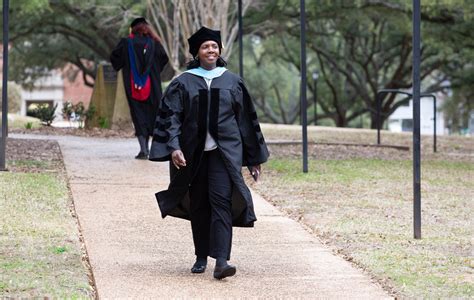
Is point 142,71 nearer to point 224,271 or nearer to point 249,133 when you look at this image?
point 249,133

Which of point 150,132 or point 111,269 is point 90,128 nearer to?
point 150,132

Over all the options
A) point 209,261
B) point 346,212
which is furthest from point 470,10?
point 209,261

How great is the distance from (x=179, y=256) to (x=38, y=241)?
111cm

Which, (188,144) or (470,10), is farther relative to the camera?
(470,10)

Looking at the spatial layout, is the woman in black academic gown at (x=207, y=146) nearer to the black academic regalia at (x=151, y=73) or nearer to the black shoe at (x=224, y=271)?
the black shoe at (x=224, y=271)

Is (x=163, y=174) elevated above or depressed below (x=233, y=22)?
below

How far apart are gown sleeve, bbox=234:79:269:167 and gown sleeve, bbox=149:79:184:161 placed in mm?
439

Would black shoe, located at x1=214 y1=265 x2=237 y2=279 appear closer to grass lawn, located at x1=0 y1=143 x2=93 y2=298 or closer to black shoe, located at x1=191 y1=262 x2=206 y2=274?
black shoe, located at x1=191 y1=262 x2=206 y2=274

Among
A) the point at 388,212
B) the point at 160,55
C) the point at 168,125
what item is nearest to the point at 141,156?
the point at 160,55

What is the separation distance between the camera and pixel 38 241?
904cm

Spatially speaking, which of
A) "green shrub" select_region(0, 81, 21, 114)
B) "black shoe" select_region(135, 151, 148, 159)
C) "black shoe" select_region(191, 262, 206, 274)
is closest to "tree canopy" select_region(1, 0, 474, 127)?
"green shrub" select_region(0, 81, 21, 114)

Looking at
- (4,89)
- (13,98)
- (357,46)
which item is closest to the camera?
(4,89)

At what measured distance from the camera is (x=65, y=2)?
2941 centimetres

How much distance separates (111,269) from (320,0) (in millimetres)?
16451
